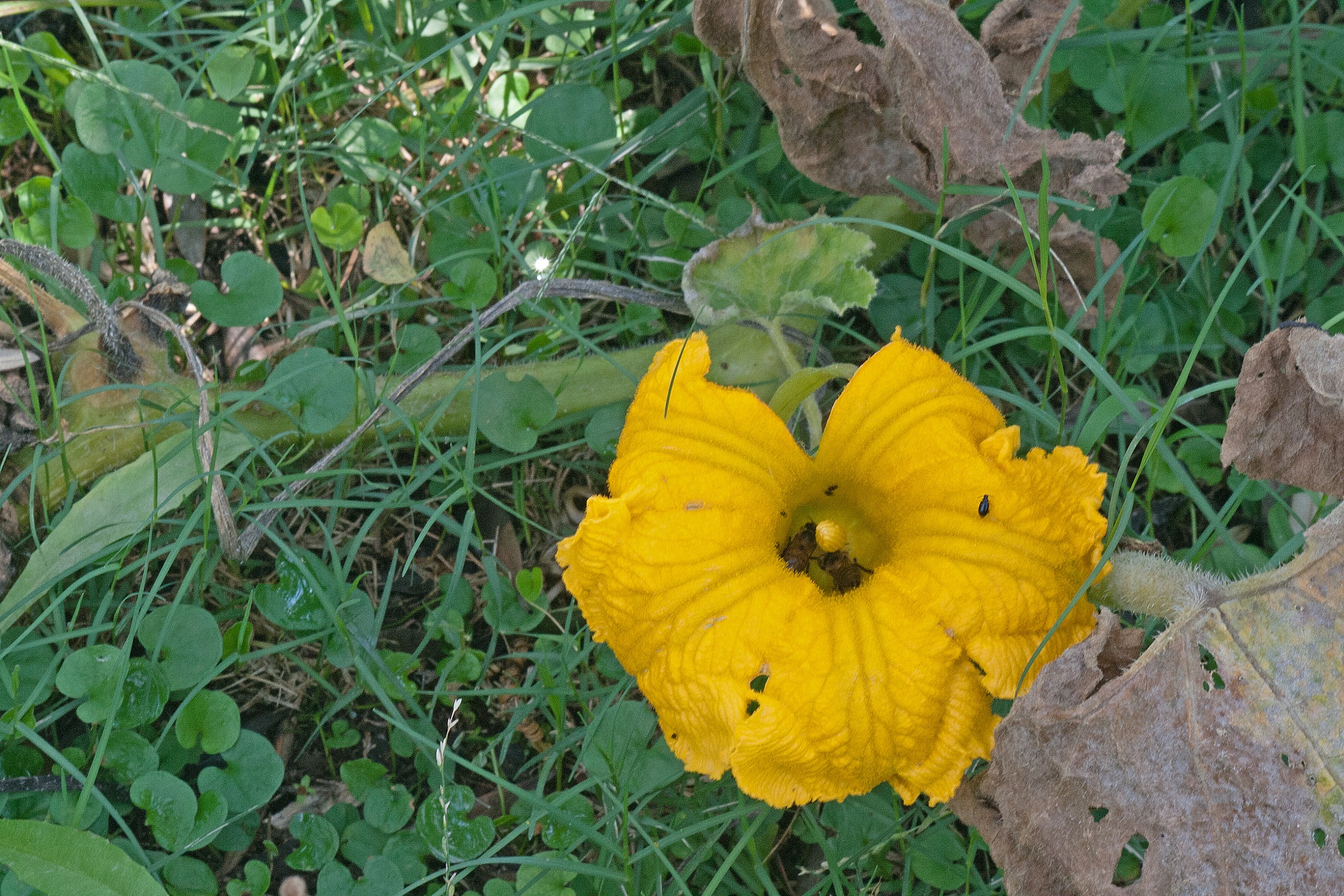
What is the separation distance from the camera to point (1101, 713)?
199 centimetres

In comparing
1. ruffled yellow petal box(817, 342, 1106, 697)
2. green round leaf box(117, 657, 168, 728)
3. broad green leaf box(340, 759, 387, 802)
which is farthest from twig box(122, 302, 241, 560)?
ruffled yellow petal box(817, 342, 1106, 697)

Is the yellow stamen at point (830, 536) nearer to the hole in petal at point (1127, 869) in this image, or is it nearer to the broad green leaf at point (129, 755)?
the hole in petal at point (1127, 869)

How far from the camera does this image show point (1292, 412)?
2.09 metres

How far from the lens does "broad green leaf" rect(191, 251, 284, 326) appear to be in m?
2.75

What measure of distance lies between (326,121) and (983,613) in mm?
2275

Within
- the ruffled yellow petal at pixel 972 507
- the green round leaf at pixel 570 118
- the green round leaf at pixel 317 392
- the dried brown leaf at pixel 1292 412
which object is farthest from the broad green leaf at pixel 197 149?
the dried brown leaf at pixel 1292 412

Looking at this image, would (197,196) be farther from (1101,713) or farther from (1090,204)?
(1101,713)

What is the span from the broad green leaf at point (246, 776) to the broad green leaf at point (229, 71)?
166cm

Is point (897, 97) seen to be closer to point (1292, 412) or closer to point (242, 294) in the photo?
point (1292, 412)

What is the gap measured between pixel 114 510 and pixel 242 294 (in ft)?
1.96

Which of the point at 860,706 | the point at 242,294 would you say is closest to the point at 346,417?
the point at 242,294

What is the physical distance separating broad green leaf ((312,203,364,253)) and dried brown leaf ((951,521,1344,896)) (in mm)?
2044

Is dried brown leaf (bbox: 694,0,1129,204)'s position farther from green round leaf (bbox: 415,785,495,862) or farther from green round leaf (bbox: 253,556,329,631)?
green round leaf (bbox: 415,785,495,862)

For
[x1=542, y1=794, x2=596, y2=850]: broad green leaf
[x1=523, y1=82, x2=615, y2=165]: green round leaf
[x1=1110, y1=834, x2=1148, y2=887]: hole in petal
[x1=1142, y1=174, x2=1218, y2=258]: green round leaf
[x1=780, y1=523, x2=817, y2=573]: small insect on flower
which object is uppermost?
[x1=523, y1=82, x2=615, y2=165]: green round leaf
